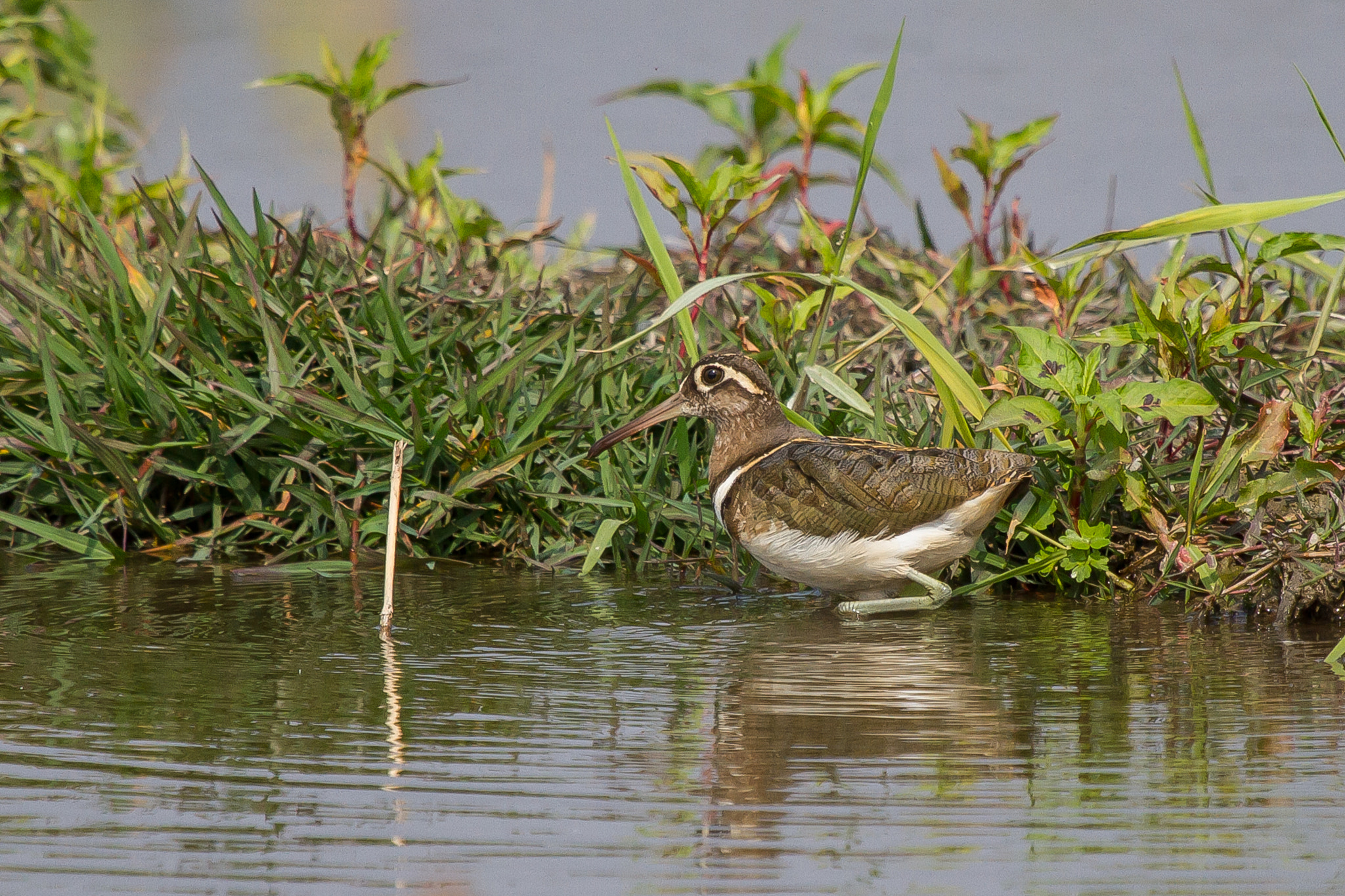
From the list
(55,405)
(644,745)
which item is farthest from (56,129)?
(644,745)

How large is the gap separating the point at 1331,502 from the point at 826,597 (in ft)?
5.32

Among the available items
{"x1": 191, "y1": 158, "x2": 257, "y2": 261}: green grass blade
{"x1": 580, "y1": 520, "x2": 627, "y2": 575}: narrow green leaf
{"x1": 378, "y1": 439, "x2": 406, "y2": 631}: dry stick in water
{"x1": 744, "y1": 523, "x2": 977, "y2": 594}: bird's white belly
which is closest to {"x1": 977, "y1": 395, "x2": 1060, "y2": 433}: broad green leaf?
{"x1": 744, "y1": 523, "x2": 977, "y2": 594}: bird's white belly

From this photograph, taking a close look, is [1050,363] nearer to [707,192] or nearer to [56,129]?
[707,192]

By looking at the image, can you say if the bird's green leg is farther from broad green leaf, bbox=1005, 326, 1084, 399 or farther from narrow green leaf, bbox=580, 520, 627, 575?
narrow green leaf, bbox=580, 520, 627, 575

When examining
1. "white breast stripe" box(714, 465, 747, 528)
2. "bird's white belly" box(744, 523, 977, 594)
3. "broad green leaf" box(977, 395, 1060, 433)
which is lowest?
"bird's white belly" box(744, 523, 977, 594)

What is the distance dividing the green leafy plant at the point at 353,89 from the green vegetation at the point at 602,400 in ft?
2.71

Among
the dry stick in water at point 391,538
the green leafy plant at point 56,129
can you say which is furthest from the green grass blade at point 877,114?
the green leafy plant at point 56,129

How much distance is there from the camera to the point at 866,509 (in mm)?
5008

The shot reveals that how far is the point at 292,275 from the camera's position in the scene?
614cm

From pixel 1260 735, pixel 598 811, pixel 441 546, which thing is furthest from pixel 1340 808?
pixel 441 546

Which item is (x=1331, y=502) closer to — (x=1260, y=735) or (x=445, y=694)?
(x=1260, y=735)

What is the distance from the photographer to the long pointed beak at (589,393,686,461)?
5.56 metres

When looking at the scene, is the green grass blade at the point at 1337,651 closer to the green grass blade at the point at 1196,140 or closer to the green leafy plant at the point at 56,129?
the green grass blade at the point at 1196,140

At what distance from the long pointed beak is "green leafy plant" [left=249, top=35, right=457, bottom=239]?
7.61 feet
